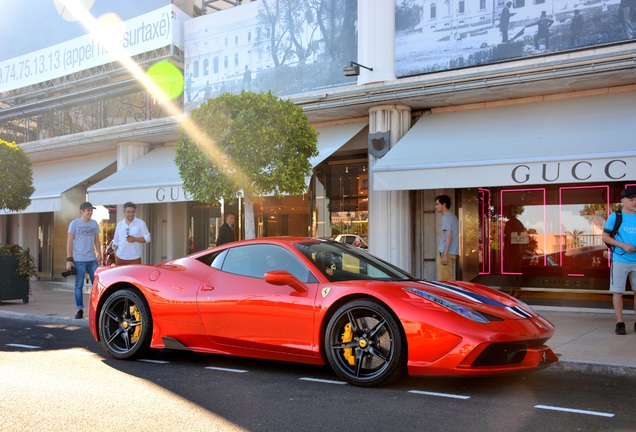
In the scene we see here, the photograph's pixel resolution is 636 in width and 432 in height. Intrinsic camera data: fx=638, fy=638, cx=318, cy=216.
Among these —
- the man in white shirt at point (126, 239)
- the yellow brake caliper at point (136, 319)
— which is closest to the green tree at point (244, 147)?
the man in white shirt at point (126, 239)

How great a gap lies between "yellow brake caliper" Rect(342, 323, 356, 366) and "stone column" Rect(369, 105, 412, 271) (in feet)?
21.1

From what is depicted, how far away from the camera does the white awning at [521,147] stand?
8.62 meters

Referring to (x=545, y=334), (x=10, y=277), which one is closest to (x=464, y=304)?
(x=545, y=334)

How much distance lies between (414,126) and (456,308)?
7080mm

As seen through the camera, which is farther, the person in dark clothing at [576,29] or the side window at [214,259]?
the person in dark clothing at [576,29]

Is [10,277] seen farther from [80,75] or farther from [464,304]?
[464,304]

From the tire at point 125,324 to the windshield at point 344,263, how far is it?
172 cm

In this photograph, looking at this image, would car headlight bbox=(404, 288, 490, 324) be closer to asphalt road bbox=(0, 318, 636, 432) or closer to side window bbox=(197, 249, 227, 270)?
asphalt road bbox=(0, 318, 636, 432)

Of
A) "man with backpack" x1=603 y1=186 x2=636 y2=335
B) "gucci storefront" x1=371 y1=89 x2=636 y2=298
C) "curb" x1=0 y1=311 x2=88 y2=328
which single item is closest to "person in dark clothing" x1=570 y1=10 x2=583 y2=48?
"gucci storefront" x1=371 y1=89 x2=636 y2=298

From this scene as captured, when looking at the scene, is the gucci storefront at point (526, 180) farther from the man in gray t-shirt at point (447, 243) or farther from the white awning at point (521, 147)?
the man in gray t-shirt at point (447, 243)

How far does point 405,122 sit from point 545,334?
7.09 m

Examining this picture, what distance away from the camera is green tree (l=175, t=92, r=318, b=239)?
8.86 m

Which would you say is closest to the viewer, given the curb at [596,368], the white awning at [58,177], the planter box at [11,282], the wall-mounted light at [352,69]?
the curb at [596,368]

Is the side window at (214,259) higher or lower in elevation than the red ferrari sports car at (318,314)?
higher
